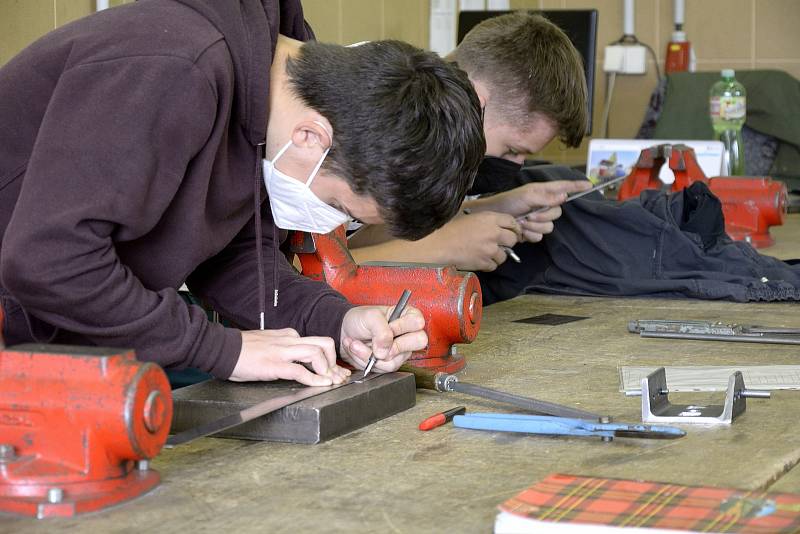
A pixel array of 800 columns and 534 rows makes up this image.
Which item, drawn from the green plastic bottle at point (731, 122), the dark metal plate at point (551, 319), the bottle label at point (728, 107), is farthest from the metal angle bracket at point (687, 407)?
the bottle label at point (728, 107)

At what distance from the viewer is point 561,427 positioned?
1248 mm

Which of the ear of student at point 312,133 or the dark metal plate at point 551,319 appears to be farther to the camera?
the dark metal plate at point 551,319

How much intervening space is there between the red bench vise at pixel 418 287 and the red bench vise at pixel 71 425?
0.66 metres

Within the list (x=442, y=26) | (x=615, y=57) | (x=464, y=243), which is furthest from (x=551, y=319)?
(x=615, y=57)

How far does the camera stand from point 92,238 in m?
1.23

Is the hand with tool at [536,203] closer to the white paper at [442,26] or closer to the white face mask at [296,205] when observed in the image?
the white face mask at [296,205]

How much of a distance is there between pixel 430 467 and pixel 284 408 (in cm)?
20

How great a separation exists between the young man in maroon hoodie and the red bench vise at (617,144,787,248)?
1.76 metres

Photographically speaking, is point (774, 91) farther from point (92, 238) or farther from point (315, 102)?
point (92, 238)

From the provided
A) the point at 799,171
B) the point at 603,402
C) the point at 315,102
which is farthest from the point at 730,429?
→ the point at 799,171

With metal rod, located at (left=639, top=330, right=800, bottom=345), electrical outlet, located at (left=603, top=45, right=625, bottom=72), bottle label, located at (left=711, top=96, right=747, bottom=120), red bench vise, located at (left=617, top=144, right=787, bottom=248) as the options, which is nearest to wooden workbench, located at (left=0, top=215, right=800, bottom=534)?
metal rod, located at (left=639, top=330, right=800, bottom=345)

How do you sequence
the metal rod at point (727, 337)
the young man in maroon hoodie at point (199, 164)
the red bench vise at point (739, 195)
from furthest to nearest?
the red bench vise at point (739, 195) < the metal rod at point (727, 337) < the young man in maroon hoodie at point (199, 164)

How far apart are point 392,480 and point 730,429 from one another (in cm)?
43

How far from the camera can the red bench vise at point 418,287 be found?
1649 millimetres
